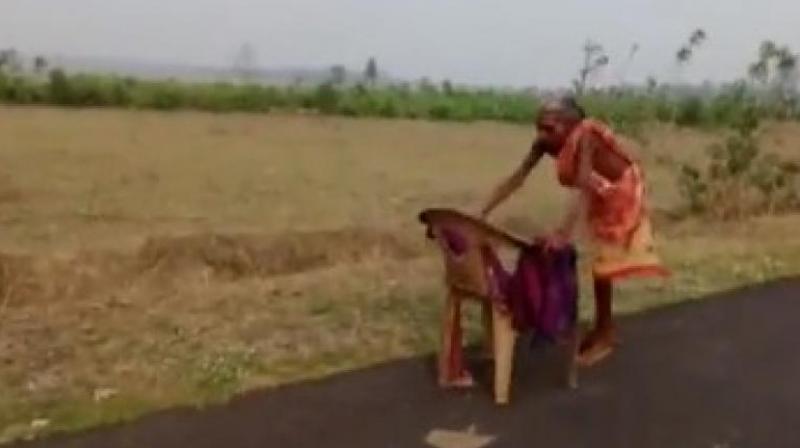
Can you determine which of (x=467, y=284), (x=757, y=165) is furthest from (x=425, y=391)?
(x=757, y=165)

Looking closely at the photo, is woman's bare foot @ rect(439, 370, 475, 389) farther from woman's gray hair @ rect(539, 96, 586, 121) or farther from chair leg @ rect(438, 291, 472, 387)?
woman's gray hair @ rect(539, 96, 586, 121)

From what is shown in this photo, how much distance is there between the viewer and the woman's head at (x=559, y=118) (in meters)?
6.38

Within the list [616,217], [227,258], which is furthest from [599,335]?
[227,258]

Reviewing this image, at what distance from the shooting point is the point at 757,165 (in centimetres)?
1429

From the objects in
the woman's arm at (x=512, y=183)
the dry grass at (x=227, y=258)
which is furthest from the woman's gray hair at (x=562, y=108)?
the dry grass at (x=227, y=258)

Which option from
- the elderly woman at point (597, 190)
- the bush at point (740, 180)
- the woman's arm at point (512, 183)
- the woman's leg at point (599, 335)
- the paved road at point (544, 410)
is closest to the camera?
the paved road at point (544, 410)

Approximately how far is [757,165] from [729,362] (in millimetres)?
7363

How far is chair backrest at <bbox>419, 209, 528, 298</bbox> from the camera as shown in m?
6.15

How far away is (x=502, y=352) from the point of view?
6352 millimetres

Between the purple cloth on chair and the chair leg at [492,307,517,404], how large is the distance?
49mm

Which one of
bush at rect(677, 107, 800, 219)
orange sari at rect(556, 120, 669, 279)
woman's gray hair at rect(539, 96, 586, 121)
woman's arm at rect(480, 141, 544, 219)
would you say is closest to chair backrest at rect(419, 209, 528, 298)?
woman's arm at rect(480, 141, 544, 219)

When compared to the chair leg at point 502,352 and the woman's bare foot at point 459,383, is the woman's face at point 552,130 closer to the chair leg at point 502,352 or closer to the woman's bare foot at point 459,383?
the chair leg at point 502,352

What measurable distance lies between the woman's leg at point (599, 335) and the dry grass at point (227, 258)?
85 cm

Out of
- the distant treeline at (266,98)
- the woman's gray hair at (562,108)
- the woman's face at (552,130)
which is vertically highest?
the woman's gray hair at (562,108)
